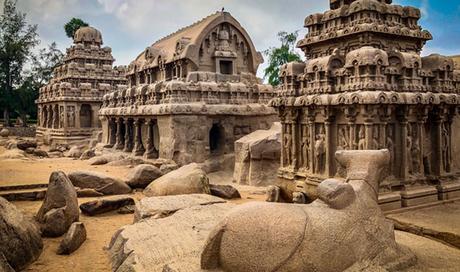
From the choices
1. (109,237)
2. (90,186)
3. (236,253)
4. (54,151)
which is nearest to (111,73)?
(54,151)

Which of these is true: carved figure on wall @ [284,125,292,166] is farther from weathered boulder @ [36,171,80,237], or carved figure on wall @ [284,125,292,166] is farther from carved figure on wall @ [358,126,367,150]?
weathered boulder @ [36,171,80,237]

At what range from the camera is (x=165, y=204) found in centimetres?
915

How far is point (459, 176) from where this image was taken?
31.8 feet

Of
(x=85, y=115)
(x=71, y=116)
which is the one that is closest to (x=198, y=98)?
(x=71, y=116)

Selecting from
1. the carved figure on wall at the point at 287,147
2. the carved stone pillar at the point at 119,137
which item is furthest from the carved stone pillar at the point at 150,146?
the carved figure on wall at the point at 287,147

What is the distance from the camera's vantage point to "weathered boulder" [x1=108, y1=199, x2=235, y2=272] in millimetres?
5723

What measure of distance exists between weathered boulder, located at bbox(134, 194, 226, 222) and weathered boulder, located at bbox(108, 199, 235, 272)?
0.86ft

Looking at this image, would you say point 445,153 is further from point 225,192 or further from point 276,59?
point 276,59

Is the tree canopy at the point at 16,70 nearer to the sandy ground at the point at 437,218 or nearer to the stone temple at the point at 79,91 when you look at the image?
the stone temple at the point at 79,91

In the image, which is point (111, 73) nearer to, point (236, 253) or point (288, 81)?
point (288, 81)

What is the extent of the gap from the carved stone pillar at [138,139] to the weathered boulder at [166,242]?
12.4 meters

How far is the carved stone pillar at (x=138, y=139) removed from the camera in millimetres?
20641

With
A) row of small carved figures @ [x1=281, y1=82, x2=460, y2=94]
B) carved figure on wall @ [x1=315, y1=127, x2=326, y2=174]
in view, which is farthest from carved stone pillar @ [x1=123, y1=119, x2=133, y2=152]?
carved figure on wall @ [x1=315, y1=127, x2=326, y2=174]

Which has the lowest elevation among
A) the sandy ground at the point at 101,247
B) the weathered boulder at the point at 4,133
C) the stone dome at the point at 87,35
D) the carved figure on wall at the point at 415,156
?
the sandy ground at the point at 101,247
